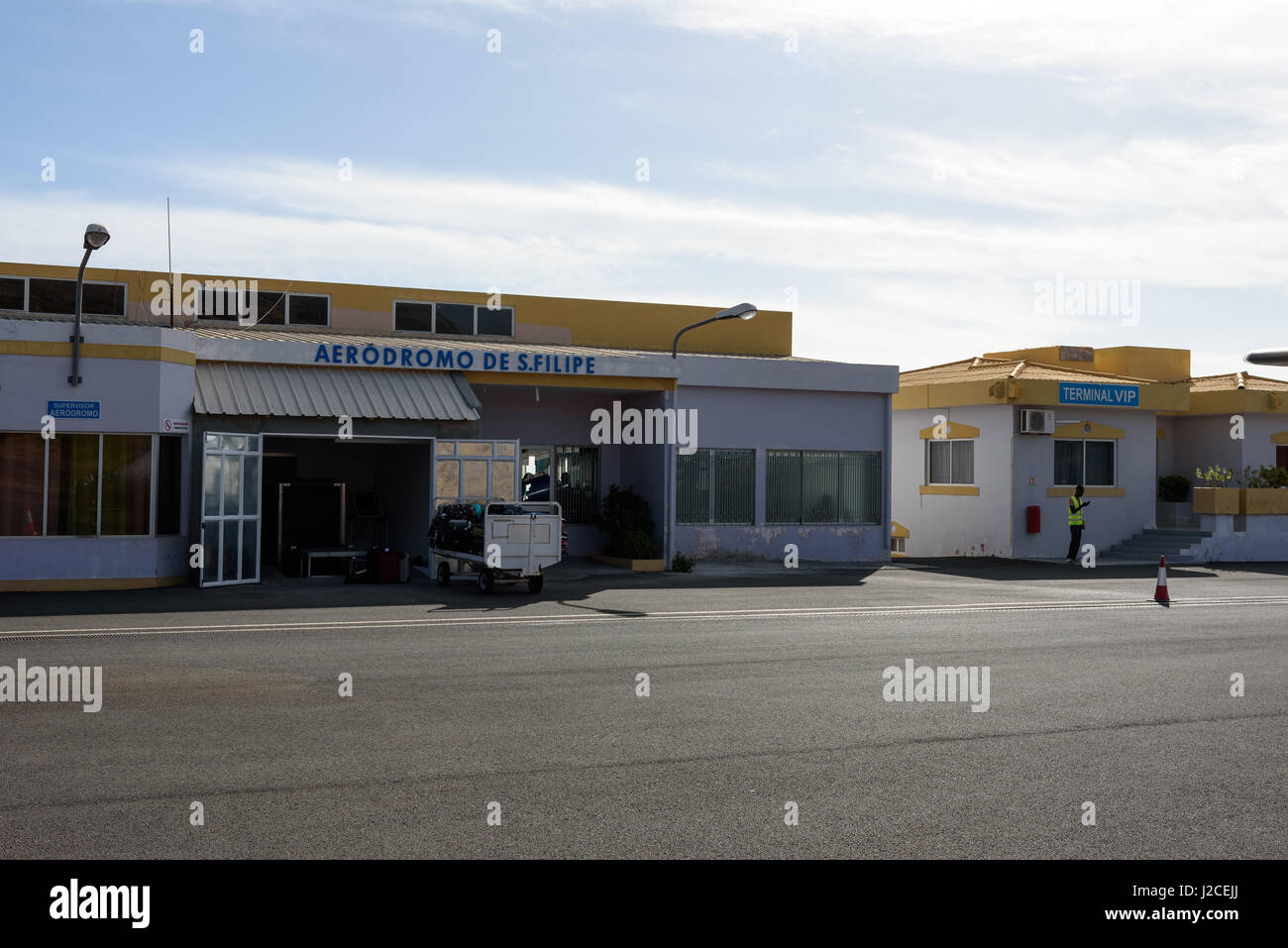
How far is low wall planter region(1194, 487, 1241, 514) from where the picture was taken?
106ft

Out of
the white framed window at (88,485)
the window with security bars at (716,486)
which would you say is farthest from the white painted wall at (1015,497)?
the white framed window at (88,485)

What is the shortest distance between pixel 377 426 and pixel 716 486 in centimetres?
877

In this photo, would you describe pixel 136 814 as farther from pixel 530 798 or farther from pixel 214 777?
pixel 530 798

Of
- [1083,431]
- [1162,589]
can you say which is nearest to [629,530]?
[1162,589]

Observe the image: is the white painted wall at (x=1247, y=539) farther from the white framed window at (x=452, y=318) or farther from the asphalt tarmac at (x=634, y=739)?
the white framed window at (x=452, y=318)

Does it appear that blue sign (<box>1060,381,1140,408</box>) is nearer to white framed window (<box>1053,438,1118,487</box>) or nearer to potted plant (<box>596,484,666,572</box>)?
white framed window (<box>1053,438,1118,487</box>)

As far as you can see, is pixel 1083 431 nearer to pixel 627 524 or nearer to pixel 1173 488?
pixel 1173 488

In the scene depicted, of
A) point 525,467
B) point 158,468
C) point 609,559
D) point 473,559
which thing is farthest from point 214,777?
point 525,467

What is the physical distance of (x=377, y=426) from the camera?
2323 centimetres

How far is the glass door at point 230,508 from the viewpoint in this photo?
21078mm

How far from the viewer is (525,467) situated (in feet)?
97.9

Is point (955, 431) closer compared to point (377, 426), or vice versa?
point (377, 426)
